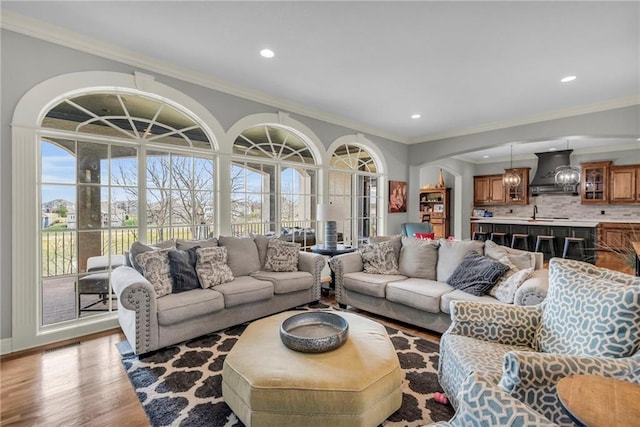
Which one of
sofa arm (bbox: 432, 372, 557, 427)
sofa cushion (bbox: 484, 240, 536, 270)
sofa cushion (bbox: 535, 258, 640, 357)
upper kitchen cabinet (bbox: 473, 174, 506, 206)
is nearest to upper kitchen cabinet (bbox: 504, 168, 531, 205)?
upper kitchen cabinet (bbox: 473, 174, 506, 206)

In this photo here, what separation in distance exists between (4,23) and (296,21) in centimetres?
247

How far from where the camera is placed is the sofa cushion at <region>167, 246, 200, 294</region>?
3.00 metres

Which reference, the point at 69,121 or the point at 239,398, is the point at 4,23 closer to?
the point at 69,121

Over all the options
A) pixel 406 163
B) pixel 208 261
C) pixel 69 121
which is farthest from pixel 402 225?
pixel 69 121

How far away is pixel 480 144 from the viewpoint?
573 cm

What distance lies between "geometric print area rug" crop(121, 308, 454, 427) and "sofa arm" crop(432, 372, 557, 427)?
1.09 metres

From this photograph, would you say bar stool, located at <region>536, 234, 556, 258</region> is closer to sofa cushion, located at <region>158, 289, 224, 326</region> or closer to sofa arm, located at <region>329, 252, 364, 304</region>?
Result: sofa arm, located at <region>329, 252, 364, 304</region>

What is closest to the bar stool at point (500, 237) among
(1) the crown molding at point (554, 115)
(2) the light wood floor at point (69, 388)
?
(1) the crown molding at point (554, 115)

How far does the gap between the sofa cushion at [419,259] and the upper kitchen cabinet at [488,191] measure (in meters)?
6.96

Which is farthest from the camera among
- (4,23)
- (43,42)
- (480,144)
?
(480,144)

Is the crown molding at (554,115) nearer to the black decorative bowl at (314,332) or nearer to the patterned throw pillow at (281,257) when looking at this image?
the patterned throw pillow at (281,257)

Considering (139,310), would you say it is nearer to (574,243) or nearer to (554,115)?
(554,115)

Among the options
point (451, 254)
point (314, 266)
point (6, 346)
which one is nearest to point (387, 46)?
point (451, 254)

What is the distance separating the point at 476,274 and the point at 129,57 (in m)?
4.22
